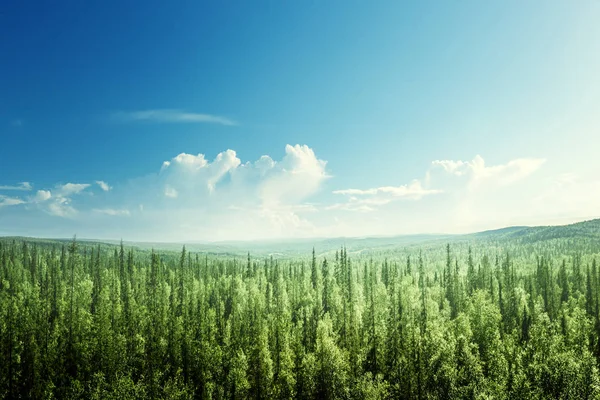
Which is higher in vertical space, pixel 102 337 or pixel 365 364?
pixel 102 337

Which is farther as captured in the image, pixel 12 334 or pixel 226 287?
pixel 226 287

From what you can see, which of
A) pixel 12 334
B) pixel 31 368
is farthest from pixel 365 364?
pixel 12 334

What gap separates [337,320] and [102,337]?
51.8m

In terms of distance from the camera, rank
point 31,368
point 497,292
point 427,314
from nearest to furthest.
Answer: point 31,368, point 427,314, point 497,292

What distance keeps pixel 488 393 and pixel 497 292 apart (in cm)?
9084

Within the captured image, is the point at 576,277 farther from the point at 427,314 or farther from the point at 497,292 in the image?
the point at 427,314

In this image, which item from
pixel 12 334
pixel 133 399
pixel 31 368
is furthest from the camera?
pixel 12 334

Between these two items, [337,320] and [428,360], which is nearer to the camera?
[428,360]

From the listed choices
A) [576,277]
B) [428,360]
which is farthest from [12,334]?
[576,277]

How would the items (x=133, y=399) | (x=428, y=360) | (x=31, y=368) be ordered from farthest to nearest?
(x=31, y=368), (x=428, y=360), (x=133, y=399)

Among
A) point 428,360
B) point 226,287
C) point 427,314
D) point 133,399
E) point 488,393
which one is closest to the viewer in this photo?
point 488,393

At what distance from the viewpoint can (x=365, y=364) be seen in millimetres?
70125

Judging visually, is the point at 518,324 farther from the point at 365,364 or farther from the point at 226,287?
the point at 226,287

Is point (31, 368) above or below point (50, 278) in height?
below
